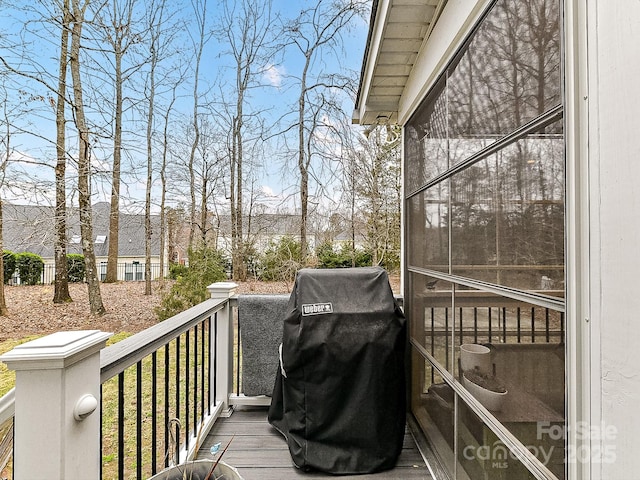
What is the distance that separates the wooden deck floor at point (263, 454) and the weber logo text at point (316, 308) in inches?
37.1

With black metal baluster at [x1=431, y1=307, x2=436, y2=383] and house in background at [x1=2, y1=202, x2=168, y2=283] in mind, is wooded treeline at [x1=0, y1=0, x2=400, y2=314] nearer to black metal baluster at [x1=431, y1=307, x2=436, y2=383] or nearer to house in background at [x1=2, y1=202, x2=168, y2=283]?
house in background at [x1=2, y1=202, x2=168, y2=283]

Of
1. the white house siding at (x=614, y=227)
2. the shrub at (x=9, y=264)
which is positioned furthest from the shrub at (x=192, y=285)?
the white house siding at (x=614, y=227)

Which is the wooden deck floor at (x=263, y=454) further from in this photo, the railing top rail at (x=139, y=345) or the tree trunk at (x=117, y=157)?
the tree trunk at (x=117, y=157)

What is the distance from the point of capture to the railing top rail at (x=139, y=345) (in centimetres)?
126

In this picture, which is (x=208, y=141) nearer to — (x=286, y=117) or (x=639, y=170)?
(x=286, y=117)

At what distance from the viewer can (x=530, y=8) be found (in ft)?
3.80

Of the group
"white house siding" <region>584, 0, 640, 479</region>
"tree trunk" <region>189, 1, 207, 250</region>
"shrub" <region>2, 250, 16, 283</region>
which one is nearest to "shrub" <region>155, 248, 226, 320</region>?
"tree trunk" <region>189, 1, 207, 250</region>

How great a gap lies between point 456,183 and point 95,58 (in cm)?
853

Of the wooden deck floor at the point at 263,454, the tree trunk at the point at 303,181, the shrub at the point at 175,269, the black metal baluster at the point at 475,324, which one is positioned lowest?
the wooden deck floor at the point at 263,454

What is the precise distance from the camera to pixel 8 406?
909mm

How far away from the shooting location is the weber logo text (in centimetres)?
222

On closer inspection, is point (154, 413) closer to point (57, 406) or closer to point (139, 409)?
point (139, 409)

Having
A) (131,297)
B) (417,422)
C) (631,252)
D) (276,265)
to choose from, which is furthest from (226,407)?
(131,297)

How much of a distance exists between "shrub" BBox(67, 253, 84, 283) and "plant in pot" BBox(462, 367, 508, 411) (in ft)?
28.2
